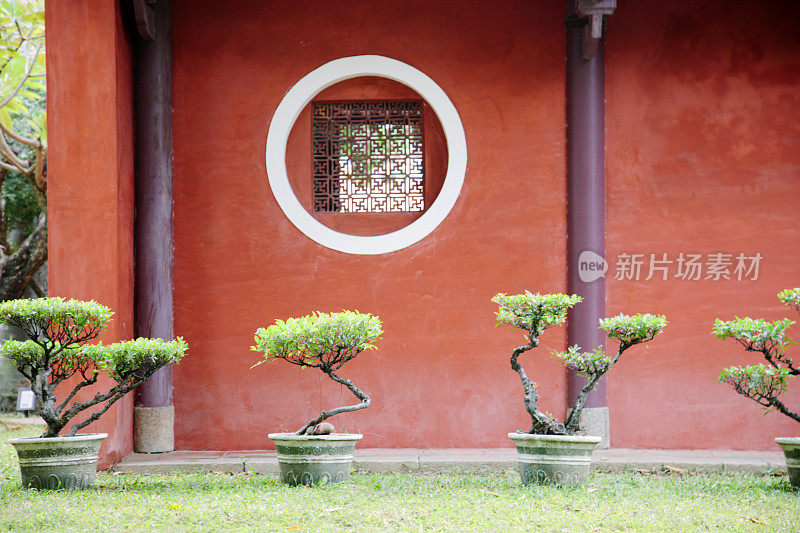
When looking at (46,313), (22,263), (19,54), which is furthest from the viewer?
(22,263)

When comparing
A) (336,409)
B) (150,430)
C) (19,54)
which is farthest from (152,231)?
(19,54)

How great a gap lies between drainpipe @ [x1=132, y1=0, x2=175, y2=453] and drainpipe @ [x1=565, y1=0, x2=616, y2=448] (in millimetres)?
2972

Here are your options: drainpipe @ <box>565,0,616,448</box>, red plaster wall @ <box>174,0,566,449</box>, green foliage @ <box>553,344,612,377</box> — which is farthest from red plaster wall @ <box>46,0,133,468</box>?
drainpipe @ <box>565,0,616,448</box>

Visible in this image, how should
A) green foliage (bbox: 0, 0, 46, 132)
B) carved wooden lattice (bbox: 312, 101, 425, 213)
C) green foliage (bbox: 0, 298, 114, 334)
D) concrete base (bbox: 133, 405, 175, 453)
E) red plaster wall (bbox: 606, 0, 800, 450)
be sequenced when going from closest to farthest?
green foliage (bbox: 0, 298, 114, 334), concrete base (bbox: 133, 405, 175, 453), red plaster wall (bbox: 606, 0, 800, 450), carved wooden lattice (bbox: 312, 101, 425, 213), green foliage (bbox: 0, 0, 46, 132)

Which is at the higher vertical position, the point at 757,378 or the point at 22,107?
the point at 22,107

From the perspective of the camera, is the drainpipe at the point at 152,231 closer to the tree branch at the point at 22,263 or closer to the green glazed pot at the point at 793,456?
the tree branch at the point at 22,263

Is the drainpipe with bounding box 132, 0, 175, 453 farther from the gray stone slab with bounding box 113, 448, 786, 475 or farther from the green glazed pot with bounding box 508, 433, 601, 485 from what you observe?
the green glazed pot with bounding box 508, 433, 601, 485

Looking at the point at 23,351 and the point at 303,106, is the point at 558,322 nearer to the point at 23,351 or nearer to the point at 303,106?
the point at 303,106

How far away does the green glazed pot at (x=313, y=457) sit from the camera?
498 centimetres

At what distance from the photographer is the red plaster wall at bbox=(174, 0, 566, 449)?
6.48 meters

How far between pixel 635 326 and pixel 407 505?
5.63 ft

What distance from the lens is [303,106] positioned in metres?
6.56

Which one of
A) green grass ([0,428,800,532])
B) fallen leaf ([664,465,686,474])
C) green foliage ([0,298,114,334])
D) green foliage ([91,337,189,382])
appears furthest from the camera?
fallen leaf ([664,465,686,474])

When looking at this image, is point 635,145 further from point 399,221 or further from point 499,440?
point 499,440
